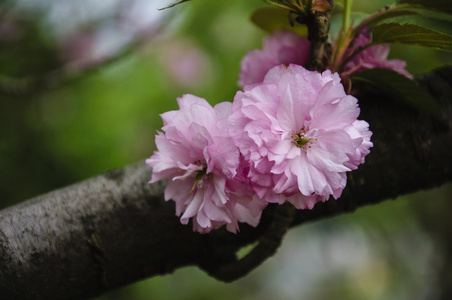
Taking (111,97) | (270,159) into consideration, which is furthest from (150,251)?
(111,97)

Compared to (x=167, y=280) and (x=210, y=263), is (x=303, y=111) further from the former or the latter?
(x=167, y=280)

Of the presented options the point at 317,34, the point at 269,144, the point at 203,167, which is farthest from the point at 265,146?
the point at 317,34

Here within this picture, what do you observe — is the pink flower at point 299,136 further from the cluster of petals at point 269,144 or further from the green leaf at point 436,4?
the green leaf at point 436,4

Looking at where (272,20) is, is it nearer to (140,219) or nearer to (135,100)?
(140,219)

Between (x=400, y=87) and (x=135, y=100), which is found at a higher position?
(x=400, y=87)

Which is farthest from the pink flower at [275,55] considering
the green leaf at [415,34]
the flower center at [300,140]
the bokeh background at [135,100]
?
the bokeh background at [135,100]

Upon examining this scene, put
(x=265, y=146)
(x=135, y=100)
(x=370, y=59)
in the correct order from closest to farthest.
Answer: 1. (x=265, y=146)
2. (x=370, y=59)
3. (x=135, y=100)
